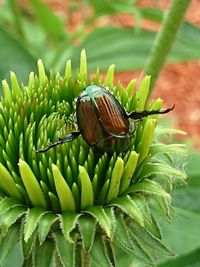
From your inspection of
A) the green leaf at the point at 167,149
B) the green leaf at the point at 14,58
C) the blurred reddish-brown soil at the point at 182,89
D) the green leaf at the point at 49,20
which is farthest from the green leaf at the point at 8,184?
the blurred reddish-brown soil at the point at 182,89

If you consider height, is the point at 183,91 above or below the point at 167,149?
below

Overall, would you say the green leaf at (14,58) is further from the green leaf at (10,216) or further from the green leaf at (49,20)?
the green leaf at (49,20)

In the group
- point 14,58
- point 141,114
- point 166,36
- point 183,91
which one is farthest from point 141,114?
point 183,91

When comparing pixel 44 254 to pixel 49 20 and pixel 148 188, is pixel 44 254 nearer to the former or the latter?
pixel 148 188

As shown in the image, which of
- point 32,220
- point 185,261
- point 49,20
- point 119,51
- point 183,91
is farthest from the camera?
point 183,91

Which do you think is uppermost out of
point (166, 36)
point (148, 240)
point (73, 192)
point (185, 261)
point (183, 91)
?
point (166, 36)

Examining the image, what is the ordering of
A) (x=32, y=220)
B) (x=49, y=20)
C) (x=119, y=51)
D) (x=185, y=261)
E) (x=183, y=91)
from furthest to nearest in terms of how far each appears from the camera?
(x=183, y=91) < (x=49, y=20) < (x=119, y=51) < (x=185, y=261) < (x=32, y=220)

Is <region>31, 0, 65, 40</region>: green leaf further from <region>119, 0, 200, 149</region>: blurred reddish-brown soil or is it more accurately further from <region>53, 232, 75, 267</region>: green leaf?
<region>53, 232, 75, 267</region>: green leaf
